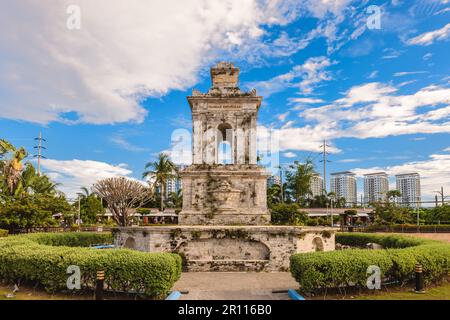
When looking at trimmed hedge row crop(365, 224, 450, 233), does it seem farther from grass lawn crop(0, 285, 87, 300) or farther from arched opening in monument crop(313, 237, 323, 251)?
grass lawn crop(0, 285, 87, 300)

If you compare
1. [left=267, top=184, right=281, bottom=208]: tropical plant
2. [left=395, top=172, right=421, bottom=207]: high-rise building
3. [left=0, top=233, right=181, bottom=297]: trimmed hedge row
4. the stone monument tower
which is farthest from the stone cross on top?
[left=395, top=172, right=421, bottom=207]: high-rise building

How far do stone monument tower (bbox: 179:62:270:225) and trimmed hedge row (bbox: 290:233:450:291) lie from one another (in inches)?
400

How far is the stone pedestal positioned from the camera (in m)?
23.0

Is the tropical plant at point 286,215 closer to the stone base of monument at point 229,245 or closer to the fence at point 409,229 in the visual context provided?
the fence at point 409,229

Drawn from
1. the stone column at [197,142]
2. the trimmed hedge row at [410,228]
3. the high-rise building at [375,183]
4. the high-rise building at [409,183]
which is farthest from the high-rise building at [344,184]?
the stone column at [197,142]

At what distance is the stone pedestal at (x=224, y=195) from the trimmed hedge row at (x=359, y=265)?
991cm

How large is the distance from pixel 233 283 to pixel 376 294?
5537mm

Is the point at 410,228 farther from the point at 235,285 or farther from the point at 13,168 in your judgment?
the point at 13,168

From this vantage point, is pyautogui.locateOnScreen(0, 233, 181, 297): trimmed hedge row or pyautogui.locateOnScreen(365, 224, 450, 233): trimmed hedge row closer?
pyautogui.locateOnScreen(0, 233, 181, 297): trimmed hedge row

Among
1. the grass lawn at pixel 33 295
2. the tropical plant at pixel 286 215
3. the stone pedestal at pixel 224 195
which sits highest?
the stone pedestal at pixel 224 195

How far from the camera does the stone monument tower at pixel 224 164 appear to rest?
75.9 ft

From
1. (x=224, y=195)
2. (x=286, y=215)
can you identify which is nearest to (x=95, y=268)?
(x=224, y=195)
